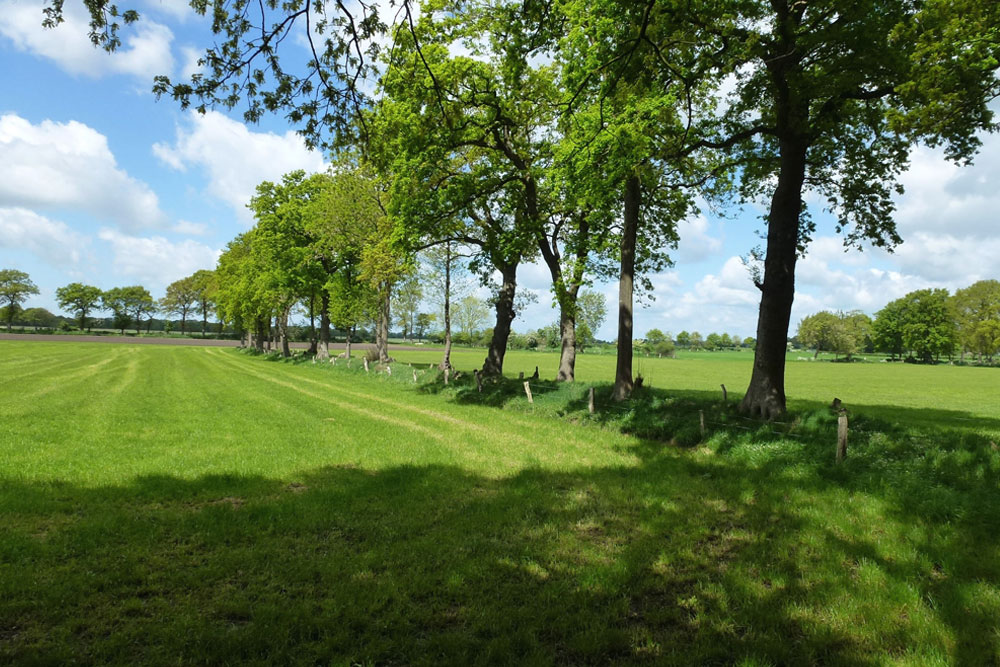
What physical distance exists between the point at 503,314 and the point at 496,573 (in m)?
19.6

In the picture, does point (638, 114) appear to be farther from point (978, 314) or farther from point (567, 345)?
point (978, 314)

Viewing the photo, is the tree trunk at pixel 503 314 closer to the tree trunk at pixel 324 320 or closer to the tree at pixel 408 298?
the tree at pixel 408 298

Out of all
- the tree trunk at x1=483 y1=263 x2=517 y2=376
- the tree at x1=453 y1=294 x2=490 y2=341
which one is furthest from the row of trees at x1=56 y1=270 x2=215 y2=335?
the tree trunk at x1=483 y1=263 x2=517 y2=376

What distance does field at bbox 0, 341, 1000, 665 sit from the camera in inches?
165

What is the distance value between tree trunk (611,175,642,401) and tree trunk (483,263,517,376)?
783 centimetres

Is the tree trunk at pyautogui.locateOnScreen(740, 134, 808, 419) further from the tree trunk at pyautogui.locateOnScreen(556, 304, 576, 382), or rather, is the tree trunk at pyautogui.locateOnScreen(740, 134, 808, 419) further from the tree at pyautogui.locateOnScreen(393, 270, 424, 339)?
the tree at pyautogui.locateOnScreen(393, 270, 424, 339)

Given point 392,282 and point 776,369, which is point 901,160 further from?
point 392,282

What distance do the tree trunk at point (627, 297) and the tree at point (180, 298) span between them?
137 meters

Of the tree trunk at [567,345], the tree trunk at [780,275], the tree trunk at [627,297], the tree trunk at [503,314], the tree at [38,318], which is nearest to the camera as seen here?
the tree trunk at [780,275]

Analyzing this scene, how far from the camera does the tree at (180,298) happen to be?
422 ft

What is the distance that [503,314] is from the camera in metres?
24.7

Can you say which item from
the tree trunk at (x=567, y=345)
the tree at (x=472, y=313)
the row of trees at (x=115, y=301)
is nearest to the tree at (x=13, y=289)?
the row of trees at (x=115, y=301)

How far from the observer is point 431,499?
8.04m

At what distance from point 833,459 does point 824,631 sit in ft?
21.1
